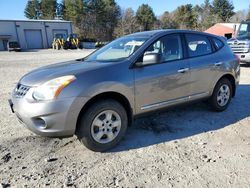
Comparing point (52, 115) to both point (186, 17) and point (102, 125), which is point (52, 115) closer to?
point (102, 125)

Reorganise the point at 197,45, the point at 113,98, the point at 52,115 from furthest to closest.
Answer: the point at 197,45 < the point at 113,98 < the point at 52,115

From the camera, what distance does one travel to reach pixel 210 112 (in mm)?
5422

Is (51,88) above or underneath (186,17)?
underneath

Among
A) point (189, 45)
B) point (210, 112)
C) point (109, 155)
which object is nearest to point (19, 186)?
point (109, 155)

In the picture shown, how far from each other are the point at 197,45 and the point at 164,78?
123 centimetres

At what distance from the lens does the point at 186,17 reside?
251 ft

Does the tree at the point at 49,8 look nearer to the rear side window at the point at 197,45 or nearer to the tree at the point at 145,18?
the tree at the point at 145,18

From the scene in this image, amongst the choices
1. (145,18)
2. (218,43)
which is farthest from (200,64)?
(145,18)

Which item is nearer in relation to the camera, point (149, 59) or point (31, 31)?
point (149, 59)

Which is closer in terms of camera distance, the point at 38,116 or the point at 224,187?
the point at 224,187

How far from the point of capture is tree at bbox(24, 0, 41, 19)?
72.5m

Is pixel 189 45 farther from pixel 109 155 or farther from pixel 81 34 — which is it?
pixel 81 34

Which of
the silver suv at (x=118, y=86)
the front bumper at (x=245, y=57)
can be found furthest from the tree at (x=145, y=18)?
the silver suv at (x=118, y=86)

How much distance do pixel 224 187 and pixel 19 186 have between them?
2.35m
